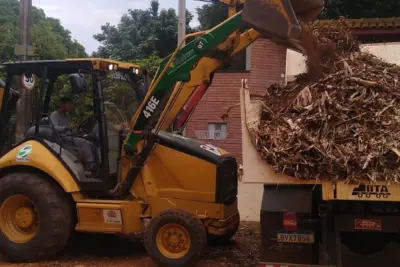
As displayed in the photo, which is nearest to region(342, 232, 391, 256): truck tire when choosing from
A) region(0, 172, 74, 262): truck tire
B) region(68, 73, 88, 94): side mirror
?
region(0, 172, 74, 262): truck tire

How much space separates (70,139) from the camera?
22.0ft

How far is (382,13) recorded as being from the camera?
45.8 ft

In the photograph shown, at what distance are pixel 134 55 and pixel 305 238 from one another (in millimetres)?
19509

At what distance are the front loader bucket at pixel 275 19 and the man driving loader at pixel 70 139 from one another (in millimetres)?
2679

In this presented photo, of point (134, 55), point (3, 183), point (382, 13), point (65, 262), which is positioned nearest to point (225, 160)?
point (65, 262)

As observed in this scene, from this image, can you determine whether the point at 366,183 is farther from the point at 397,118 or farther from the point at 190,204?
the point at 190,204

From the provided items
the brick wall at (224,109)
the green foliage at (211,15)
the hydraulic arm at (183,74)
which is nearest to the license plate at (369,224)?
the hydraulic arm at (183,74)

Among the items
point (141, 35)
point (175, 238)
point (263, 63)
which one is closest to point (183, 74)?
point (175, 238)

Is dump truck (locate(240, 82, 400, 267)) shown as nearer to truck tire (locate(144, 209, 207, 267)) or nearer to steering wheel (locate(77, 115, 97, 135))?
truck tire (locate(144, 209, 207, 267))

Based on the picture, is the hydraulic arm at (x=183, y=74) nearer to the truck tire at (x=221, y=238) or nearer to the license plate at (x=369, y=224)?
the truck tire at (x=221, y=238)

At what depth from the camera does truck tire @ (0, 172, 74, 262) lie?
631 centimetres

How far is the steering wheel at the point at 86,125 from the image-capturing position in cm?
664

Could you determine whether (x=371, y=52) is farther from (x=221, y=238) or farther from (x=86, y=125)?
(x=86, y=125)

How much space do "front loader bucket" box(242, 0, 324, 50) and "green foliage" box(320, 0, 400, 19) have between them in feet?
29.9
